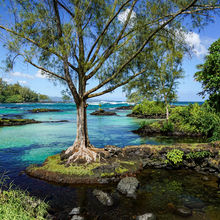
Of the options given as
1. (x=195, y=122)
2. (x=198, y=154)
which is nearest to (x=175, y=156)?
(x=198, y=154)

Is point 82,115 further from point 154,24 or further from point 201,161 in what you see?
point 201,161

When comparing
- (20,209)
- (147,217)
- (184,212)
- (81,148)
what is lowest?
(184,212)

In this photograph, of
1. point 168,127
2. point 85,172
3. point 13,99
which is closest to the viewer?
point 85,172

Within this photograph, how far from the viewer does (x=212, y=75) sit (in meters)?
20.6

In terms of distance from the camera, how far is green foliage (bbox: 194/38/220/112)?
66.7 feet

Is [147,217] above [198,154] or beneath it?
beneath

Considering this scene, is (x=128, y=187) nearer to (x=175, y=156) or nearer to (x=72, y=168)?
(x=72, y=168)

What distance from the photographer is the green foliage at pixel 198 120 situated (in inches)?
865

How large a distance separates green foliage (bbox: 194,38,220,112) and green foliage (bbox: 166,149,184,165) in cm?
1069

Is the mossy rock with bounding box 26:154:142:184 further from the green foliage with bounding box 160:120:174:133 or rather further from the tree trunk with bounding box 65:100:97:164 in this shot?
the green foliage with bounding box 160:120:174:133

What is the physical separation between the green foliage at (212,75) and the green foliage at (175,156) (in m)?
10.7

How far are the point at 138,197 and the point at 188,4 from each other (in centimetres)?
1049

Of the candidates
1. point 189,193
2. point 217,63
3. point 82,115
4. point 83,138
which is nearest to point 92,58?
point 82,115

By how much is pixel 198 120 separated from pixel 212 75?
707 centimetres
